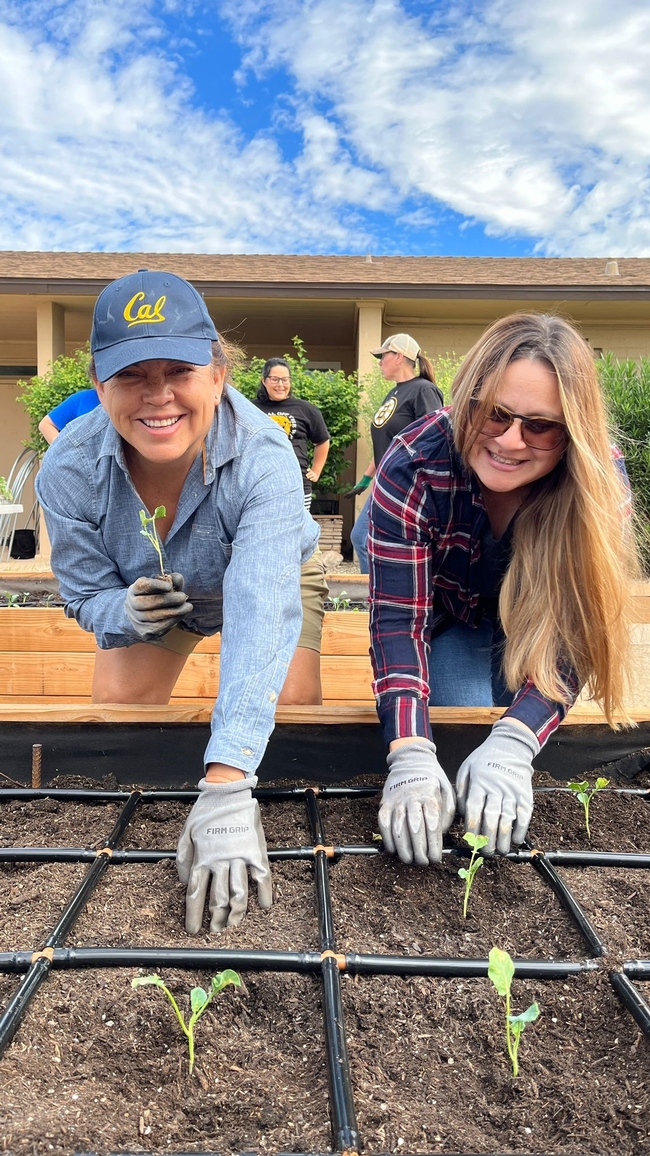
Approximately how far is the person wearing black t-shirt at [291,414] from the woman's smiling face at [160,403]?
13.3 feet

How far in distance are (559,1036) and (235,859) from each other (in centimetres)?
55

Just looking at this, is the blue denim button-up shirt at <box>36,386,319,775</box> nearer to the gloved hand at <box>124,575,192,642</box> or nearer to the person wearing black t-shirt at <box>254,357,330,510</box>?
the gloved hand at <box>124,575,192,642</box>

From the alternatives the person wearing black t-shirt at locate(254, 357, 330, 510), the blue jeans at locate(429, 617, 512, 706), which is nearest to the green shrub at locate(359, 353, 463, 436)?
the person wearing black t-shirt at locate(254, 357, 330, 510)

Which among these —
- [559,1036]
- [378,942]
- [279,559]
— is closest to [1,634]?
[279,559]

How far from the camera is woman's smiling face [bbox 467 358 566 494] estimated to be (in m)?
1.48

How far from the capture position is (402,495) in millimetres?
1740

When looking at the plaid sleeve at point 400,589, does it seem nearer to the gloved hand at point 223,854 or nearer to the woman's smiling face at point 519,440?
the woman's smiling face at point 519,440

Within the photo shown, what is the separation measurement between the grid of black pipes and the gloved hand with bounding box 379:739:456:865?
0.07 m

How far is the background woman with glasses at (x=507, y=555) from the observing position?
1515mm

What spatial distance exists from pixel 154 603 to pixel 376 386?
21.5 feet

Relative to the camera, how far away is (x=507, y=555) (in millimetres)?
1826

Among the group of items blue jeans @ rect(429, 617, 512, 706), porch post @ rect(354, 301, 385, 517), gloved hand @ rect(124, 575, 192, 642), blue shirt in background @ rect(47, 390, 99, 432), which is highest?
porch post @ rect(354, 301, 385, 517)

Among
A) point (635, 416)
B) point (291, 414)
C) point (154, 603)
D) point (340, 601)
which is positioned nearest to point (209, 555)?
point (154, 603)

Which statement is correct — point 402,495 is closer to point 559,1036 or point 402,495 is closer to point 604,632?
point 604,632
